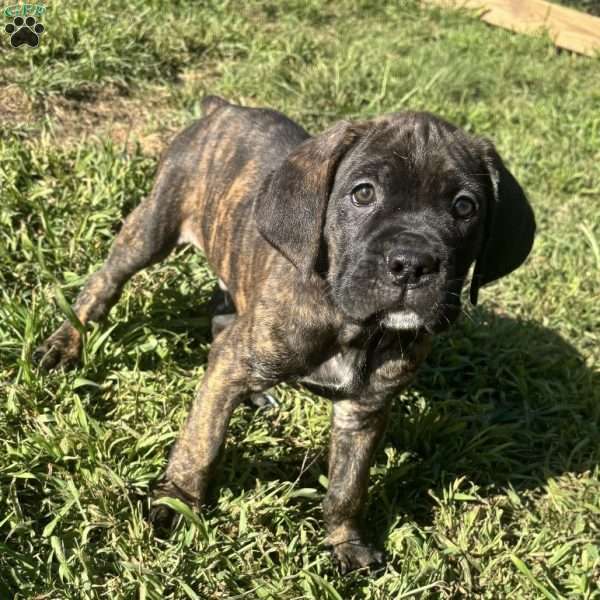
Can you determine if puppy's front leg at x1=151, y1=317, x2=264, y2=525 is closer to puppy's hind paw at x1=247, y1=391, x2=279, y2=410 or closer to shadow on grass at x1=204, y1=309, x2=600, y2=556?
shadow on grass at x1=204, y1=309, x2=600, y2=556

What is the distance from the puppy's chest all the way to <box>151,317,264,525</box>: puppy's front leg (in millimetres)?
278

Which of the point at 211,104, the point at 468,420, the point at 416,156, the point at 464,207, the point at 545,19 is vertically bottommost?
the point at 468,420

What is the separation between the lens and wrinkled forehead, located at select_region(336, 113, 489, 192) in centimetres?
331

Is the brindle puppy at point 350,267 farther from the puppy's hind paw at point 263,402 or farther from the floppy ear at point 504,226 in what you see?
the puppy's hind paw at point 263,402

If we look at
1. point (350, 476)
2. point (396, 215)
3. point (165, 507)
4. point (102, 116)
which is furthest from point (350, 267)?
point (102, 116)

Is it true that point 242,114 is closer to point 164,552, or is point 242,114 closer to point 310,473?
point 310,473

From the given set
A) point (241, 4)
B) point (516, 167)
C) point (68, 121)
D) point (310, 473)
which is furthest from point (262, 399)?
point (241, 4)

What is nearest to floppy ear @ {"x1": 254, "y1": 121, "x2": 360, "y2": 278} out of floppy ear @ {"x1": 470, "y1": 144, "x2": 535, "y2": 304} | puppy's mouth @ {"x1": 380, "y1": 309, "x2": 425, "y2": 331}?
puppy's mouth @ {"x1": 380, "y1": 309, "x2": 425, "y2": 331}

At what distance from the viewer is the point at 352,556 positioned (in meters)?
4.06

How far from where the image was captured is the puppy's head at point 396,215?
124 inches

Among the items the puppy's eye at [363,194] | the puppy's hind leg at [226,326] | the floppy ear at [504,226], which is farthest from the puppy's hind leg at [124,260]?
the floppy ear at [504,226]

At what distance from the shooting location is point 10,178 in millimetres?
5430

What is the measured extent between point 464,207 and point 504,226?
30 cm

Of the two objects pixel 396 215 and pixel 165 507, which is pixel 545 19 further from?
pixel 165 507
